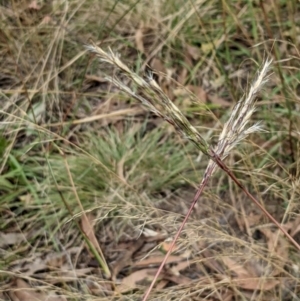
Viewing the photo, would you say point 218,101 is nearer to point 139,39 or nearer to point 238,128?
point 139,39

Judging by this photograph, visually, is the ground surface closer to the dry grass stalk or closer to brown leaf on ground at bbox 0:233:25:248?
brown leaf on ground at bbox 0:233:25:248

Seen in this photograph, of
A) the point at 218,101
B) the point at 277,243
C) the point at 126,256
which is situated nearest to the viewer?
the point at 277,243

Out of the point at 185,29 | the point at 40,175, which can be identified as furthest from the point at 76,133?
the point at 185,29

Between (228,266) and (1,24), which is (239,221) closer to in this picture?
(228,266)

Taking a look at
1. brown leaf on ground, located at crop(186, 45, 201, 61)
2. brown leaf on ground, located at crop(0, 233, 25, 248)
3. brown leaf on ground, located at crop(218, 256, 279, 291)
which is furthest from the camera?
brown leaf on ground, located at crop(186, 45, 201, 61)

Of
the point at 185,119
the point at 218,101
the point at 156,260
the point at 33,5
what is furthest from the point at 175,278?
the point at 33,5

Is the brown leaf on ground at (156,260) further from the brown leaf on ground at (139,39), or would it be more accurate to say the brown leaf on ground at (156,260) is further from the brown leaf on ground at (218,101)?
the brown leaf on ground at (139,39)

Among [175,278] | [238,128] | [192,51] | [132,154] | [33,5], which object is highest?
[238,128]

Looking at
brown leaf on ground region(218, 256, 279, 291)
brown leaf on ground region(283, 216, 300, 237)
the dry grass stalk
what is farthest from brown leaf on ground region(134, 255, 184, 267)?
the dry grass stalk

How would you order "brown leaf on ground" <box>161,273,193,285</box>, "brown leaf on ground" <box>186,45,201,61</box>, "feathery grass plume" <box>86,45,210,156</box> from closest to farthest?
1. "feathery grass plume" <box>86,45,210,156</box>
2. "brown leaf on ground" <box>161,273,193,285</box>
3. "brown leaf on ground" <box>186,45,201,61</box>
